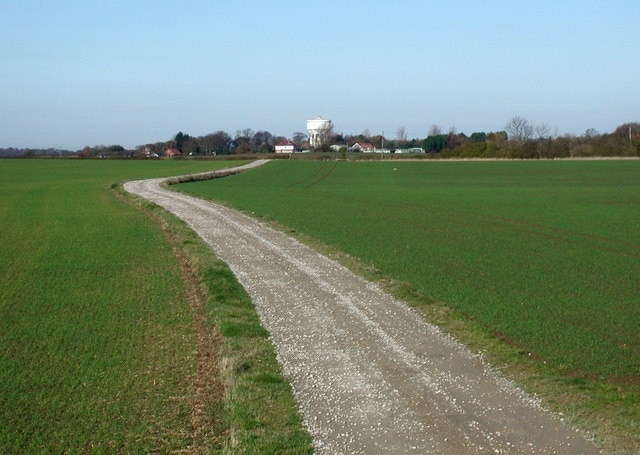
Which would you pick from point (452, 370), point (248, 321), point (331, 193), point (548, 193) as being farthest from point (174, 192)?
point (452, 370)

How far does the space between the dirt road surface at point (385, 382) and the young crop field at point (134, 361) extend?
414 millimetres

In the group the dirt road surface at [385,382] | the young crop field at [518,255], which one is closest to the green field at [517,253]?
the young crop field at [518,255]

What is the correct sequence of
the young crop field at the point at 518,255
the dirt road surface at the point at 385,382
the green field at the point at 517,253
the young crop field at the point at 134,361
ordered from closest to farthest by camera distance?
the dirt road surface at the point at 385,382 < the young crop field at the point at 134,361 < the young crop field at the point at 518,255 < the green field at the point at 517,253

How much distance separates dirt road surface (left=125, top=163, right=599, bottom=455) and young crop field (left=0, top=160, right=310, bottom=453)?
41cm

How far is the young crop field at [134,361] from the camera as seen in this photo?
8.08 meters

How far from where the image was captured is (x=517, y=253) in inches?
912

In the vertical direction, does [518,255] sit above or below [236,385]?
below

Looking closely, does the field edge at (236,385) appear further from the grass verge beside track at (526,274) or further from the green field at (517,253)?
the green field at (517,253)

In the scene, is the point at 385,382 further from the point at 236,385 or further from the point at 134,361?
the point at 134,361

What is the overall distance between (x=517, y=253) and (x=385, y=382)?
1444 cm

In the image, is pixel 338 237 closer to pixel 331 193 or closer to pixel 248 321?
pixel 248 321

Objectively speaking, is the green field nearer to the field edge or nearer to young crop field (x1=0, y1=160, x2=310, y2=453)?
the field edge

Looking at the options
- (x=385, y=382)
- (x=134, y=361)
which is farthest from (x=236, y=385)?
(x=134, y=361)

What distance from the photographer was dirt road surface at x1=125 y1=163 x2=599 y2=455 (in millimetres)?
7770
